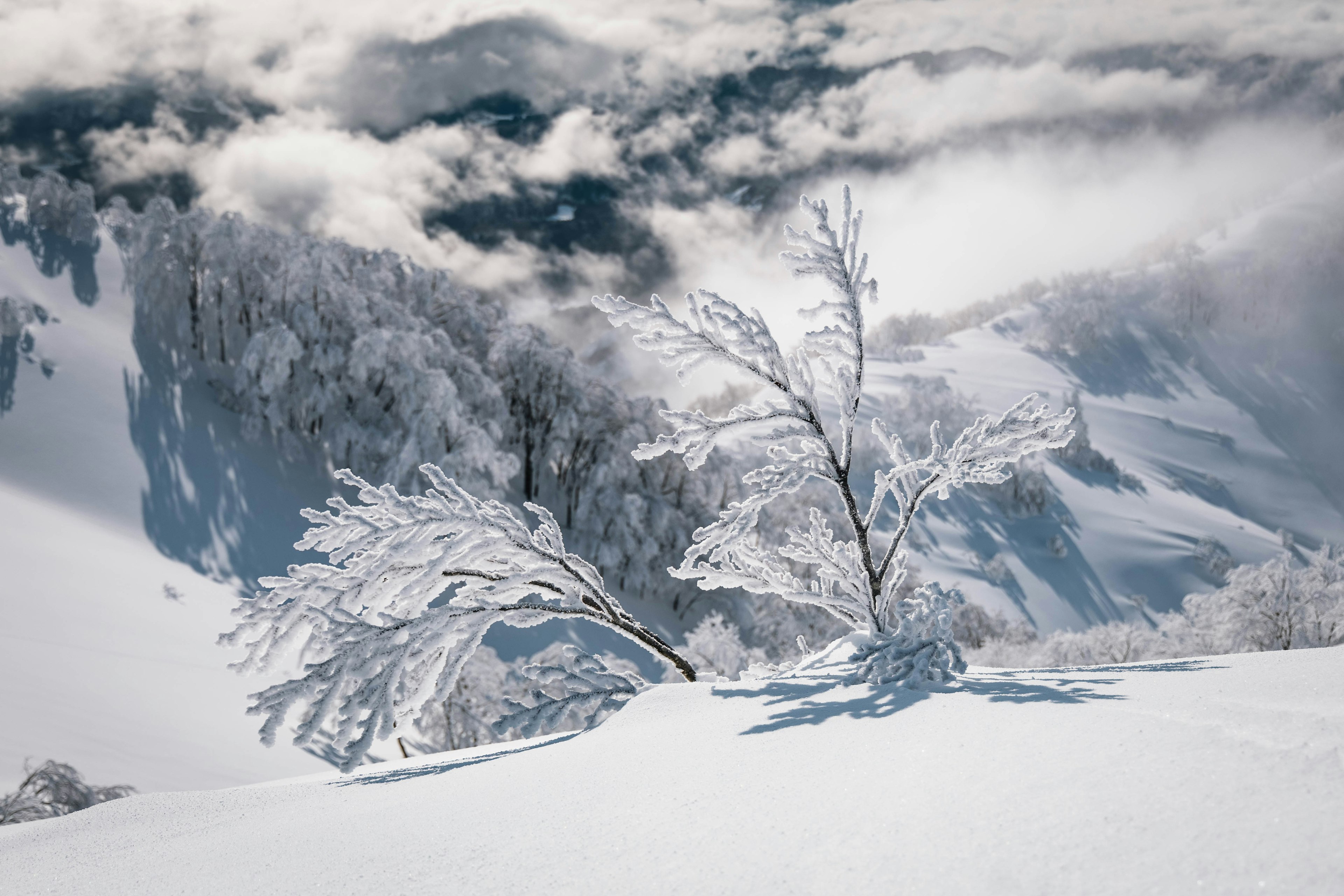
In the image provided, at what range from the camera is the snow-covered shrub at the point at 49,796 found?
6086 mm

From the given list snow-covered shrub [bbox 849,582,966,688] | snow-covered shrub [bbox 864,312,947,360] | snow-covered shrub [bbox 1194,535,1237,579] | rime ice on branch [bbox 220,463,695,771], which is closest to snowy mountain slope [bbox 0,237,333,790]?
rime ice on branch [bbox 220,463,695,771]

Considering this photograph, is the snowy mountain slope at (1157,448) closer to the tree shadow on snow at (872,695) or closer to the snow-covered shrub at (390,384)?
the snow-covered shrub at (390,384)

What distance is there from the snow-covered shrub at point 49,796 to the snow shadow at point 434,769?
4.90 metres

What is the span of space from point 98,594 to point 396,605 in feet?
42.3

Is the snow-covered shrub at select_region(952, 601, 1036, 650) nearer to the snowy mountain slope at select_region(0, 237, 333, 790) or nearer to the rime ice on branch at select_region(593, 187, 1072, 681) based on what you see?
the snowy mountain slope at select_region(0, 237, 333, 790)

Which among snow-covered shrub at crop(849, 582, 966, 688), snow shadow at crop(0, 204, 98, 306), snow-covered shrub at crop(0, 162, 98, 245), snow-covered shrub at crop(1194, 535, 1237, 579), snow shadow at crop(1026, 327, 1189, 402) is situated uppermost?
snow-covered shrub at crop(0, 162, 98, 245)

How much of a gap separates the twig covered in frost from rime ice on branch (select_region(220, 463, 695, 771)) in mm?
117

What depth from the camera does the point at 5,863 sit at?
93.4 inches

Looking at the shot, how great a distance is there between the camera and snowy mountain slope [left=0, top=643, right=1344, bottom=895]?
3.76 feet

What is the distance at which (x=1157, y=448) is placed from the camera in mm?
72312

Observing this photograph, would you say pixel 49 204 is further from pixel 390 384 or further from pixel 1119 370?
pixel 1119 370

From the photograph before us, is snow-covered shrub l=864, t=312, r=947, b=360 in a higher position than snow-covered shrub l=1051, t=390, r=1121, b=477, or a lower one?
higher

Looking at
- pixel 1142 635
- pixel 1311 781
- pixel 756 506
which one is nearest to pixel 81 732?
pixel 756 506

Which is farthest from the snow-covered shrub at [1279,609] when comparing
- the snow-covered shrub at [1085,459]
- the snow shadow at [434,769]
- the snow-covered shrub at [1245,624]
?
the snow-covered shrub at [1085,459]
